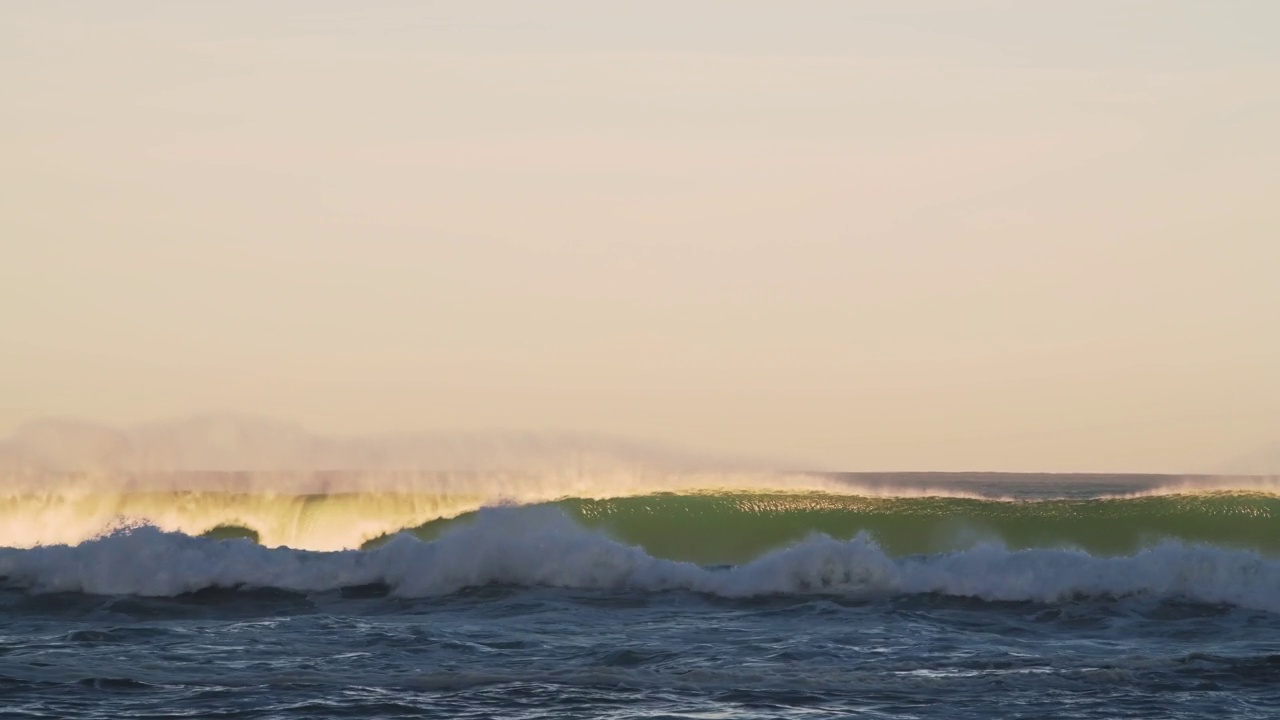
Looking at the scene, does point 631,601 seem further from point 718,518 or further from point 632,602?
point 718,518

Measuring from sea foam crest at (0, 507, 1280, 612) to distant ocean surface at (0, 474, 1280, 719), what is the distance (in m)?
0.04

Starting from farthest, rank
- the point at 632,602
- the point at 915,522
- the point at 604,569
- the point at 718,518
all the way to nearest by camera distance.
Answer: the point at 718,518 < the point at 915,522 < the point at 604,569 < the point at 632,602

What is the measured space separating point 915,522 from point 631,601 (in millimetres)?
8973

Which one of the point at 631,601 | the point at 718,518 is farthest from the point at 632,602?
the point at 718,518

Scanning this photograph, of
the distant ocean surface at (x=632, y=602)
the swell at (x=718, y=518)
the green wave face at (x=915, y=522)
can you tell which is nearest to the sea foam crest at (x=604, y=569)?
the distant ocean surface at (x=632, y=602)

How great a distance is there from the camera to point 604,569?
20.6 meters

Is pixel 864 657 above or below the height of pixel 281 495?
below

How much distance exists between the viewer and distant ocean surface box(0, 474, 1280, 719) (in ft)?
42.0

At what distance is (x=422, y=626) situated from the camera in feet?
55.0

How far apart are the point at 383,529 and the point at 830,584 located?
33.0ft

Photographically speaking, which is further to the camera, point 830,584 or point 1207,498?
point 1207,498

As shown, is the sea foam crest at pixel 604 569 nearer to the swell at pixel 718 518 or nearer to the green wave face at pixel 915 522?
the swell at pixel 718 518

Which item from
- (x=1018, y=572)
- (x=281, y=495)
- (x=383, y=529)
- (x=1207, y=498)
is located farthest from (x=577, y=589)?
(x=1207, y=498)

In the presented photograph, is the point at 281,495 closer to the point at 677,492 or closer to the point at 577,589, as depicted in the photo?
the point at 677,492
